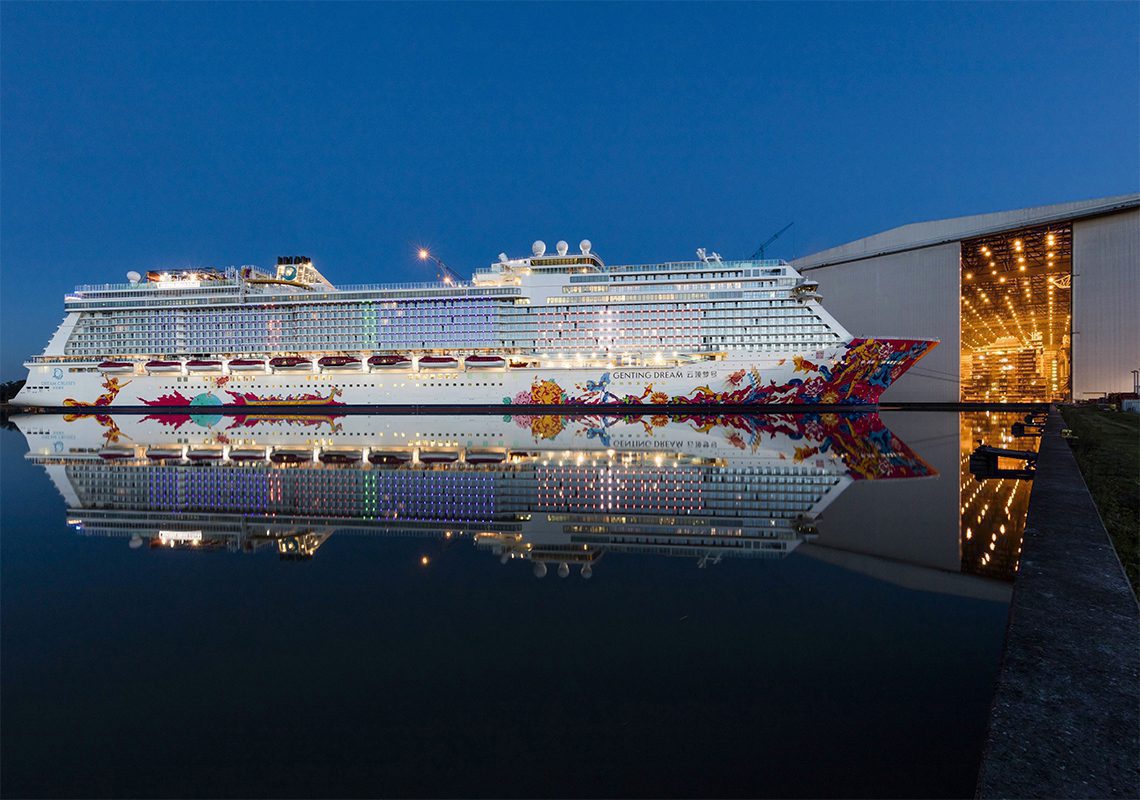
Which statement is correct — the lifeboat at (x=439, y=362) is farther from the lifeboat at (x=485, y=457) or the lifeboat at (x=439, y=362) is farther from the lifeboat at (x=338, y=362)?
the lifeboat at (x=485, y=457)

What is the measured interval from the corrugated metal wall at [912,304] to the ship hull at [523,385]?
8.36 meters

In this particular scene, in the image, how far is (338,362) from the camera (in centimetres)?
3572

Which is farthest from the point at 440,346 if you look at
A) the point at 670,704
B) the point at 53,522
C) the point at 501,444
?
the point at 670,704

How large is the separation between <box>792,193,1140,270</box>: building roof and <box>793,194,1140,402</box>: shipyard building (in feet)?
0.22

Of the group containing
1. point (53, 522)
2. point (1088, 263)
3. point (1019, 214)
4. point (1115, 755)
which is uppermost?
point (1019, 214)

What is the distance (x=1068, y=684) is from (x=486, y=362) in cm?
3222

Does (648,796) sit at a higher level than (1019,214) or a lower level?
lower

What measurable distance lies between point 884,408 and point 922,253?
34.5 ft

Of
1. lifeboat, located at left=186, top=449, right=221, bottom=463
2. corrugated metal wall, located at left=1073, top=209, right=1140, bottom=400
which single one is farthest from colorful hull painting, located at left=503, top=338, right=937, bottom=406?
lifeboat, located at left=186, top=449, right=221, bottom=463

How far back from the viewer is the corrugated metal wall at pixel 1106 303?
30297 mm

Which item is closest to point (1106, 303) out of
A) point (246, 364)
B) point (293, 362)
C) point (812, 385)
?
point (812, 385)

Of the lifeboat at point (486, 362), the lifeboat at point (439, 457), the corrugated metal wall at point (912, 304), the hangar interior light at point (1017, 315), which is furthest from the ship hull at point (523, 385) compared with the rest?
the lifeboat at point (439, 457)

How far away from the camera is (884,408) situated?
39969mm

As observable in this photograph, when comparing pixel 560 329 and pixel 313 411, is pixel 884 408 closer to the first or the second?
pixel 560 329
